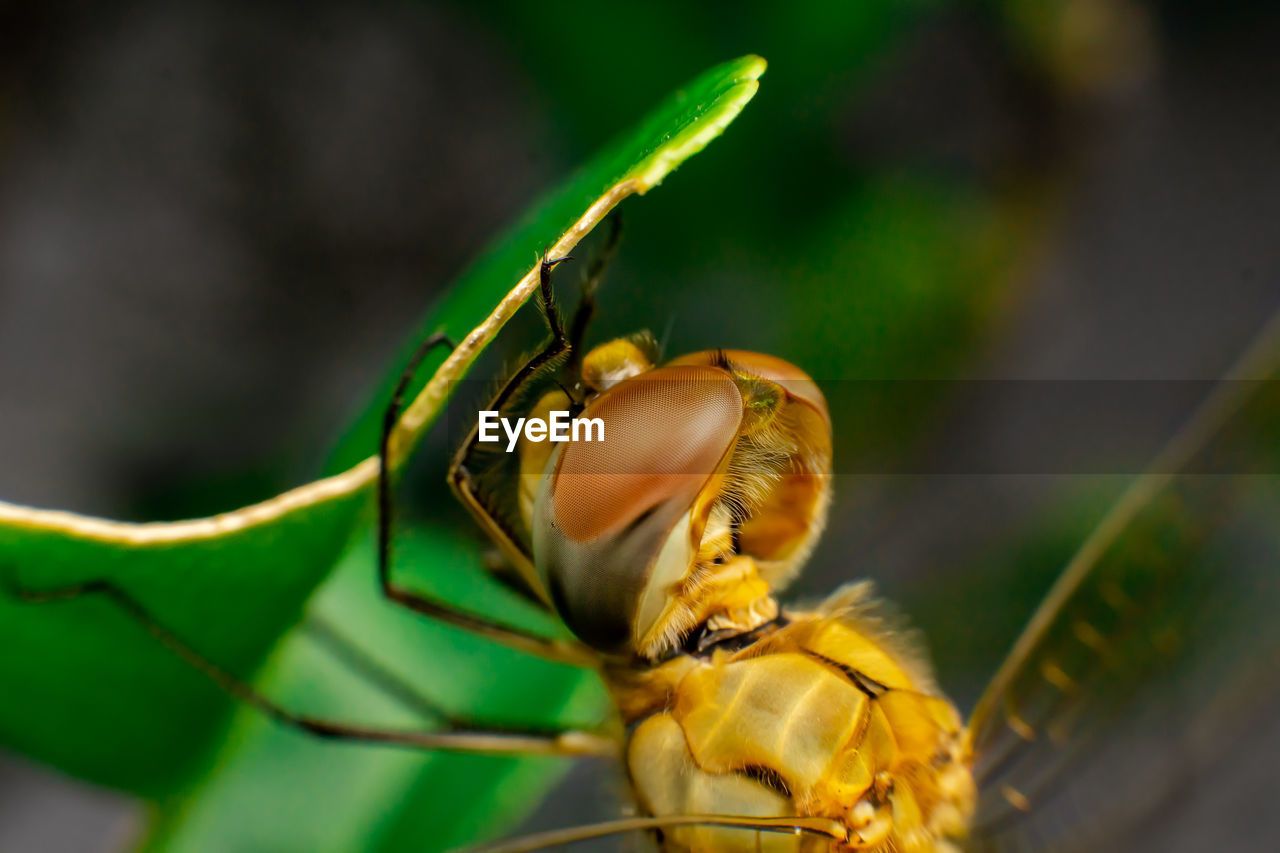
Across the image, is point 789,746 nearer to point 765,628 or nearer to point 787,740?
point 787,740

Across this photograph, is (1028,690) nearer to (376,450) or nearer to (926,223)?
(376,450)

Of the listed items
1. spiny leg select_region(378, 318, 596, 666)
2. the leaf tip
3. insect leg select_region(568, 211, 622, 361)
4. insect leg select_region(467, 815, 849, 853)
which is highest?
the leaf tip

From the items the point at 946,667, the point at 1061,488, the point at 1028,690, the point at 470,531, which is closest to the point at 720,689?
the point at 470,531

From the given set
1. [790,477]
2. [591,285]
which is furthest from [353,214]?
[790,477]

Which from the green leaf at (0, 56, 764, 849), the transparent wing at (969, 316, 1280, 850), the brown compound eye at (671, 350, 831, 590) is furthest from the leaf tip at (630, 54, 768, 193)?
the transparent wing at (969, 316, 1280, 850)

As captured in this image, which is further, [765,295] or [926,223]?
[926,223]

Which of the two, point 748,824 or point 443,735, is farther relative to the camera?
point 443,735

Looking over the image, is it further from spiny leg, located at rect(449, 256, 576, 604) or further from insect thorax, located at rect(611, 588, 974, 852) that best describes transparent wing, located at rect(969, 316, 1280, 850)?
spiny leg, located at rect(449, 256, 576, 604)
